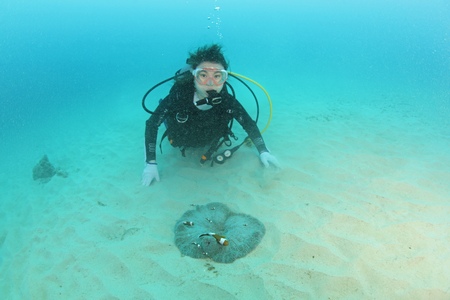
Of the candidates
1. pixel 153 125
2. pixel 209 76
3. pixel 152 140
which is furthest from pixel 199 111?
pixel 152 140

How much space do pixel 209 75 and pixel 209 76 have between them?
16 millimetres

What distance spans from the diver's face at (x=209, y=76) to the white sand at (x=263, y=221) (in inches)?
64.1

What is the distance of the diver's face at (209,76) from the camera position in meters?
4.18

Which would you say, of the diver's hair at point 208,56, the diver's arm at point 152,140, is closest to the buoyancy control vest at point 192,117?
the diver's arm at point 152,140

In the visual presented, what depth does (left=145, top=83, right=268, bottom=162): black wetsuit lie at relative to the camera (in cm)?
458

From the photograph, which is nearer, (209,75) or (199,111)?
(209,75)

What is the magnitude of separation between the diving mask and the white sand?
1714 millimetres

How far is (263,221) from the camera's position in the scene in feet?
11.7

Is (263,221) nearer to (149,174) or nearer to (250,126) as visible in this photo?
(250,126)

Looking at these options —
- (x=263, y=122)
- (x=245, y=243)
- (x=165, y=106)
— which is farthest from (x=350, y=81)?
(x=245, y=243)

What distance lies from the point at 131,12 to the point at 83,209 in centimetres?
8881

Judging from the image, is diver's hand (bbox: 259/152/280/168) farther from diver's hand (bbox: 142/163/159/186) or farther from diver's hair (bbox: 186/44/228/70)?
diver's hand (bbox: 142/163/159/186)

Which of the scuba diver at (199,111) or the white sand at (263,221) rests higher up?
the scuba diver at (199,111)

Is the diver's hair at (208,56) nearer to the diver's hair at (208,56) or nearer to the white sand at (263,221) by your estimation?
the diver's hair at (208,56)
